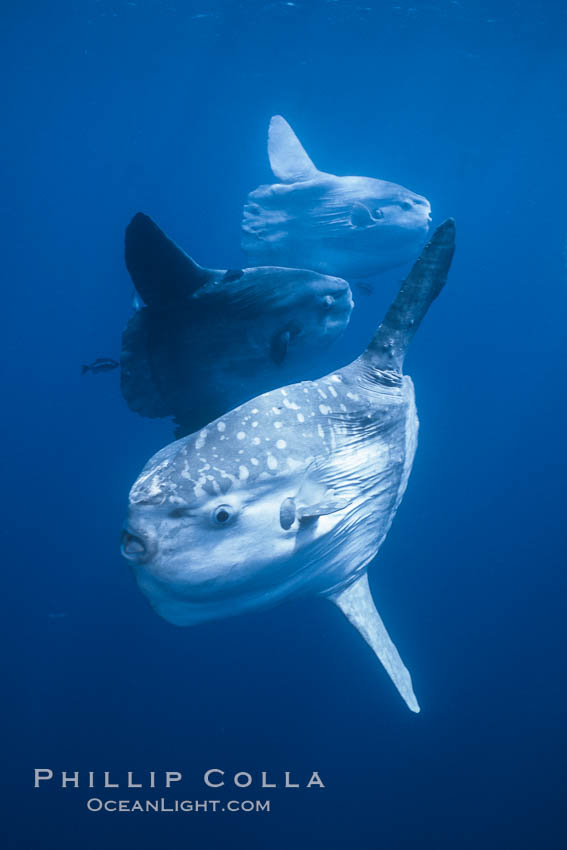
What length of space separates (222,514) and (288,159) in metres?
5.94

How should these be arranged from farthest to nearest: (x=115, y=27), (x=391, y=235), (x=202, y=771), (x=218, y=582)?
(x=115, y=27)
(x=202, y=771)
(x=391, y=235)
(x=218, y=582)

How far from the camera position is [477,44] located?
1446 cm

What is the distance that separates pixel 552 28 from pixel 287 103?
42.9 ft

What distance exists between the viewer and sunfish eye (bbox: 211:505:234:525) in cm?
205

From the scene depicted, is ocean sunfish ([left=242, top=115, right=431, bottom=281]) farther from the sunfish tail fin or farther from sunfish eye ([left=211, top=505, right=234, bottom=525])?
sunfish eye ([left=211, top=505, right=234, bottom=525])

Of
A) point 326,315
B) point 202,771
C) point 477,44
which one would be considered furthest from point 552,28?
point 202,771

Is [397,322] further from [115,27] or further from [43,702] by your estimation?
[115,27]

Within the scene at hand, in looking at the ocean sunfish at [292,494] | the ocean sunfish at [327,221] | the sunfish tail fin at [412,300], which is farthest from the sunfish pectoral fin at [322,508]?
the ocean sunfish at [327,221]

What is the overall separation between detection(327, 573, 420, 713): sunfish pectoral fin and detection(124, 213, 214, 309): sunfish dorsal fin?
238 cm

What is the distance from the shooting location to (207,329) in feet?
11.3

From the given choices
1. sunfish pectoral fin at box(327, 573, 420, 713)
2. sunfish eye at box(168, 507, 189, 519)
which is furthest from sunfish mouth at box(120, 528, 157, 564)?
sunfish pectoral fin at box(327, 573, 420, 713)

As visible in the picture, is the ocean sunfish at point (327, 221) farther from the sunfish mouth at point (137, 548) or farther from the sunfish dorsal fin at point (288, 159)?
the sunfish mouth at point (137, 548)

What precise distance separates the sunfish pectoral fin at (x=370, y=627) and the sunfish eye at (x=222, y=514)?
1.45 metres

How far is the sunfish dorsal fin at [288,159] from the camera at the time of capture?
20.6 ft
